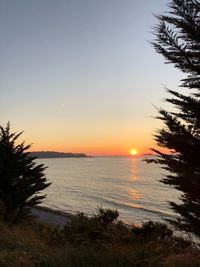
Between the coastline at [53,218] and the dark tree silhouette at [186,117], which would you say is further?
the coastline at [53,218]

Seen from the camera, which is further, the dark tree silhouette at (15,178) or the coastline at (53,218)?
the coastline at (53,218)

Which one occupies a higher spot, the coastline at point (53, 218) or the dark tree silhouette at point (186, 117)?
the dark tree silhouette at point (186, 117)

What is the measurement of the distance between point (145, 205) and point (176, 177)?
148 ft

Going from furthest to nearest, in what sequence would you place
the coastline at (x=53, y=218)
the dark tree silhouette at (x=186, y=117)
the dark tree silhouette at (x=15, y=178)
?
the coastline at (x=53, y=218), the dark tree silhouette at (x=15, y=178), the dark tree silhouette at (x=186, y=117)

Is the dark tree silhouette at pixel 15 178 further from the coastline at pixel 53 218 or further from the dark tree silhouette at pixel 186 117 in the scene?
the dark tree silhouette at pixel 186 117

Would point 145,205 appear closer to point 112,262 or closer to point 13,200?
point 13,200

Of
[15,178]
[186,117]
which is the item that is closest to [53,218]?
[15,178]

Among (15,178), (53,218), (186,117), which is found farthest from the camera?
(53,218)

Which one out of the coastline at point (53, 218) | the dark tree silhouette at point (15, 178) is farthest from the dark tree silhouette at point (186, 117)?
the coastline at point (53, 218)

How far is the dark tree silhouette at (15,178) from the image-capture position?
21.5 m

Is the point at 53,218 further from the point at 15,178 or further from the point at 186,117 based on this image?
the point at 186,117

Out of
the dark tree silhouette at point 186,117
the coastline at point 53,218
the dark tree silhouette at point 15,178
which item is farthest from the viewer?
the coastline at point 53,218

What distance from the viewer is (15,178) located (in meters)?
21.9

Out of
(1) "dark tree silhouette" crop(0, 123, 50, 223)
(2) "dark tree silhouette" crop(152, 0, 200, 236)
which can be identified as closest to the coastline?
(1) "dark tree silhouette" crop(0, 123, 50, 223)
